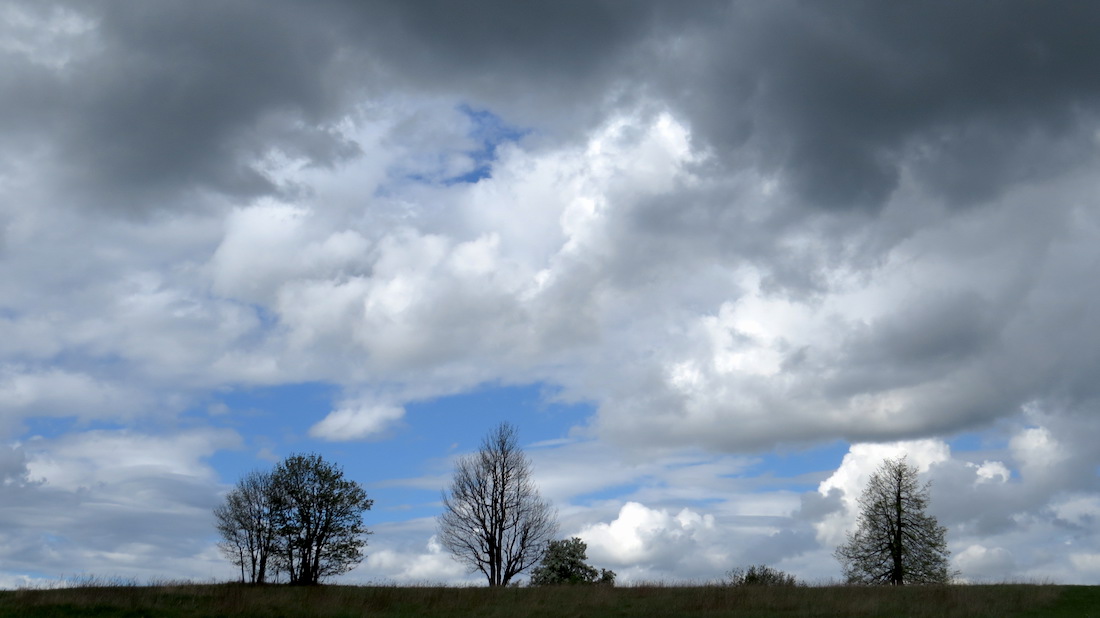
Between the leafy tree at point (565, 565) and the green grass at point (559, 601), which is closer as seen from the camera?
the green grass at point (559, 601)

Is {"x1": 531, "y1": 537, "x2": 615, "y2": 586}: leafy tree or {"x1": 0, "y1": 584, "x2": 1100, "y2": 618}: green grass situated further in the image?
{"x1": 531, "y1": 537, "x2": 615, "y2": 586}: leafy tree

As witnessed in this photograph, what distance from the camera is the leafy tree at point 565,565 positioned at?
70.1 m

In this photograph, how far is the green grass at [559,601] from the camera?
3438cm

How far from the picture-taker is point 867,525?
227ft

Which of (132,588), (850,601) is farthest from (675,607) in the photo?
(132,588)

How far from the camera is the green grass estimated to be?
34375 millimetres

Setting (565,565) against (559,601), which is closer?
(559,601)

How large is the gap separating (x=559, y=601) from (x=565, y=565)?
34618mm

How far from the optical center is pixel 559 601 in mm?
37812

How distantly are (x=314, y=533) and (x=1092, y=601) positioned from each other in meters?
51.9

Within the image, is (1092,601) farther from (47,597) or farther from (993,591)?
(47,597)

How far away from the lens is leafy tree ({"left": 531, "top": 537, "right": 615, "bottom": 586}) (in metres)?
70.1

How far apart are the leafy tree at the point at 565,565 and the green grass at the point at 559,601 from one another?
99.6 ft

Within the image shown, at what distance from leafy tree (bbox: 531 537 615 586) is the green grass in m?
30.4
